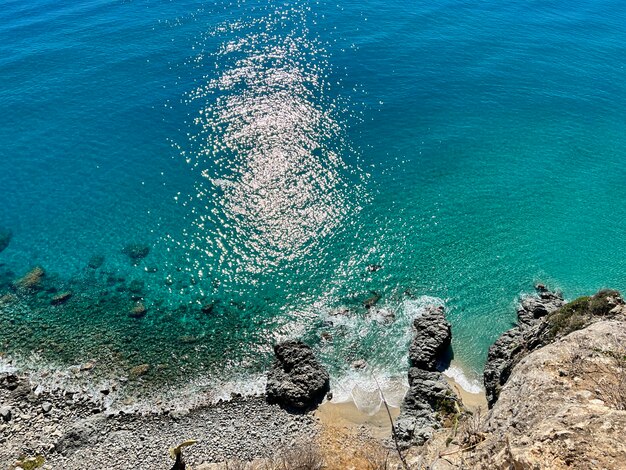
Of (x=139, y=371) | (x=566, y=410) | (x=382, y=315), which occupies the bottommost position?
(x=139, y=371)

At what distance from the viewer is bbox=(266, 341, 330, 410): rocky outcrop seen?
116 ft

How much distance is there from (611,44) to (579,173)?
40.9 metres

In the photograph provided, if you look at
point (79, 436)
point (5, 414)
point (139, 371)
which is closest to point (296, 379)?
point (139, 371)

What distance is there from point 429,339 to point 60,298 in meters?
36.3

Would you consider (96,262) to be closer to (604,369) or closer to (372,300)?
(372,300)

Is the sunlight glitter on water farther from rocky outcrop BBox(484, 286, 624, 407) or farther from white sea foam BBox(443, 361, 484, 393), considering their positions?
rocky outcrop BBox(484, 286, 624, 407)

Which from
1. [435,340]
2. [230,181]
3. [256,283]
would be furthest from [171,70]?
[435,340]

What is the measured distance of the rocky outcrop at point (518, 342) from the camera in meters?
33.0

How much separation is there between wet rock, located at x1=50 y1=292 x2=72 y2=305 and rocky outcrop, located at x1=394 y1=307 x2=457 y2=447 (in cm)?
3412

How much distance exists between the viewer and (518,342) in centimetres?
3769

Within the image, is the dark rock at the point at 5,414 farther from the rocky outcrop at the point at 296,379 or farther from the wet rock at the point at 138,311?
the rocky outcrop at the point at 296,379

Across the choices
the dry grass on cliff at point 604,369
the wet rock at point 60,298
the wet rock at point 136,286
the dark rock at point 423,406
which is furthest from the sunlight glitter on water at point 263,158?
the dry grass on cliff at point 604,369

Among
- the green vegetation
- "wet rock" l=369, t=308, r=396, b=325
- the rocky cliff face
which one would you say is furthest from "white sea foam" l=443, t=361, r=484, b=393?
the green vegetation

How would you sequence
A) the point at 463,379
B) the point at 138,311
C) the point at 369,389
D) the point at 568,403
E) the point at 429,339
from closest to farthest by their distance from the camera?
the point at 568,403
the point at 369,389
the point at 463,379
the point at 429,339
the point at 138,311
